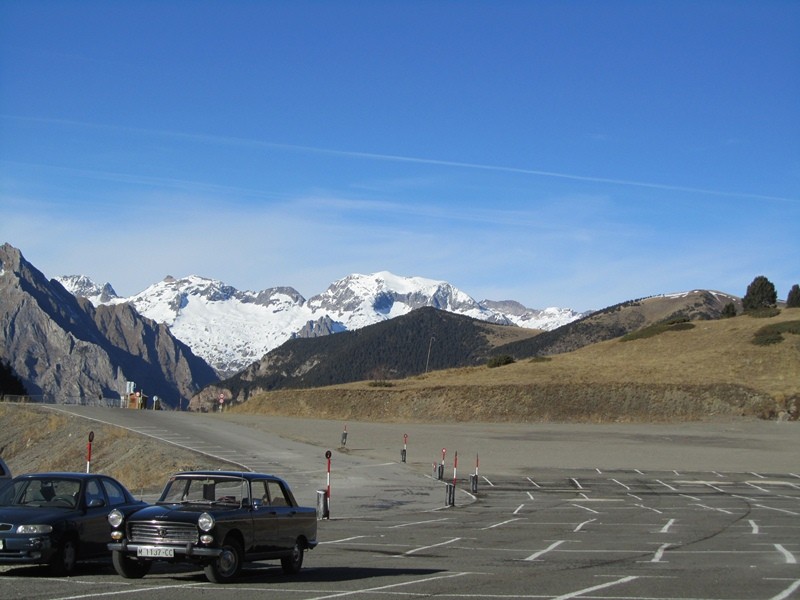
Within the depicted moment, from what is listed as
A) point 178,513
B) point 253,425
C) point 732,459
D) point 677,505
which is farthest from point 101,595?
point 253,425

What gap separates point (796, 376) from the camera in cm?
8744

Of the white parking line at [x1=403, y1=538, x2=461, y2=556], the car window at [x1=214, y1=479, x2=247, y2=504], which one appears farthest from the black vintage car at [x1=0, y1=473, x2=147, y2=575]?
the white parking line at [x1=403, y1=538, x2=461, y2=556]

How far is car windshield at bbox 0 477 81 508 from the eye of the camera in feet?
51.1

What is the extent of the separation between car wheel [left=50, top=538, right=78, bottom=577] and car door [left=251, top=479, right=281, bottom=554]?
2779 millimetres

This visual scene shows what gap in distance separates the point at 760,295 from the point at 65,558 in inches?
5395

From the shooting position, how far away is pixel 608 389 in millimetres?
86562

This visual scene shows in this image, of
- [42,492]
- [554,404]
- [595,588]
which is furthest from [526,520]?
[554,404]

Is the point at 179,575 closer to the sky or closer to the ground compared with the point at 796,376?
closer to the ground

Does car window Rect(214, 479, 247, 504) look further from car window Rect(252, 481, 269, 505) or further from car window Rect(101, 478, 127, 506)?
car window Rect(101, 478, 127, 506)

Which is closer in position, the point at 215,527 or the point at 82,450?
the point at 215,527

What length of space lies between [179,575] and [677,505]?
2310 centimetres

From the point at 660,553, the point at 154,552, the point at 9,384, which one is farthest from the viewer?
the point at 9,384

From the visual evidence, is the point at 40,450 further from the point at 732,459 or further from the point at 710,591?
the point at 710,591

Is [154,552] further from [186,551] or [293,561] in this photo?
[293,561]
